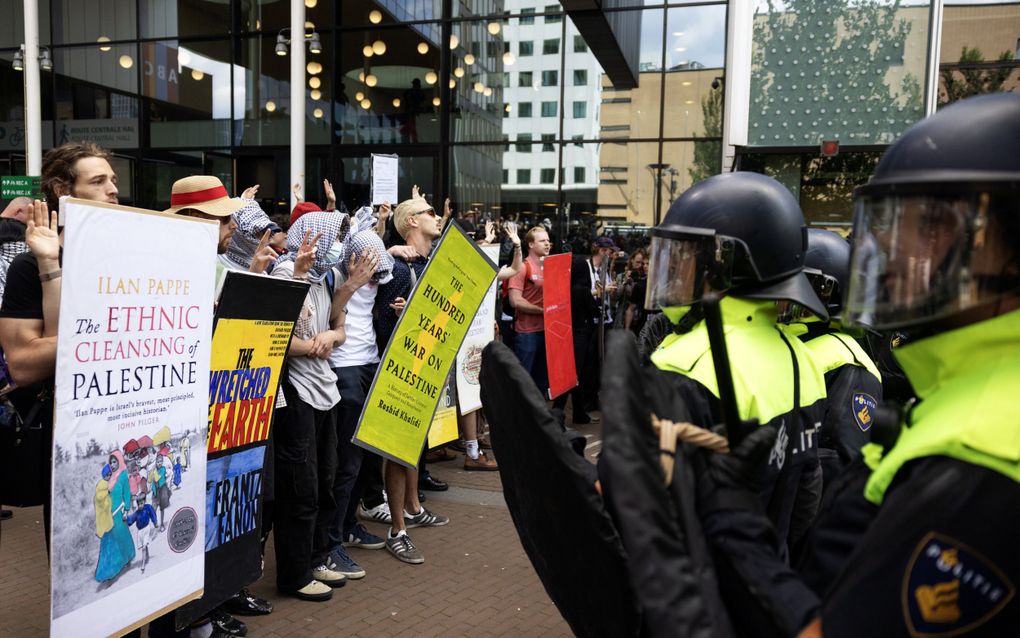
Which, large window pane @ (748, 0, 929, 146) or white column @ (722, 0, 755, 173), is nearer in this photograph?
large window pane @ (748, 0, 929, 146)

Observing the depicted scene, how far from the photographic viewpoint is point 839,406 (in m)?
3.09

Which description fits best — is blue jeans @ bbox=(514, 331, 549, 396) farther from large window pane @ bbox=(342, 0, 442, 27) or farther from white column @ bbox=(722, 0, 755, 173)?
large window pane @ bbox=(342, 0, 442, 27)

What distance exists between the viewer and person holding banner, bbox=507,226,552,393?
25.7 ft

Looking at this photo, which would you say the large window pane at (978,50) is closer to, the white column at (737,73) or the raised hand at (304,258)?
the white column at (737,73)

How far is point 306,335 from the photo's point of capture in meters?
4.09

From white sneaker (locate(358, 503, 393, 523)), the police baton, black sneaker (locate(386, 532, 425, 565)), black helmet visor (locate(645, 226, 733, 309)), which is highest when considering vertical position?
black helmet visor (locate(645, 226, 733, 309))

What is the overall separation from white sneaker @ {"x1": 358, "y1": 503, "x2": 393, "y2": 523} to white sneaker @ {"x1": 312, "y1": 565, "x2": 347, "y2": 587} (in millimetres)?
1146

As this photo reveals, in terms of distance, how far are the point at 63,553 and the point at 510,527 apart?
3.48 m

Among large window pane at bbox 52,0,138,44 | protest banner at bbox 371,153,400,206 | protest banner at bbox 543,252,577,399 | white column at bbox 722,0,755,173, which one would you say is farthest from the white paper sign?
large window pane at bbox 52,0,138,44

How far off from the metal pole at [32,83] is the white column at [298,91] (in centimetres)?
627

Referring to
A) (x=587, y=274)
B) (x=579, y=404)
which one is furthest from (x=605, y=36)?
(x=579, y=404)

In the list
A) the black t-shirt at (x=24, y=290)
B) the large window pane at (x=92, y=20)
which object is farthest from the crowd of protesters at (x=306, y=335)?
the large window pane at (x=92, y=20)

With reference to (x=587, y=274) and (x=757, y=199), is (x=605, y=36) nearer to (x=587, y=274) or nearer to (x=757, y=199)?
(x=587, y=274)

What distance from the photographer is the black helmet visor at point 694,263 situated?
7.04ft
